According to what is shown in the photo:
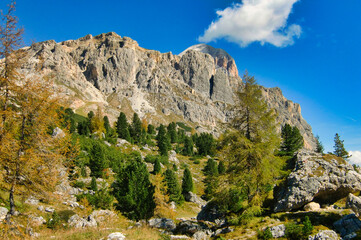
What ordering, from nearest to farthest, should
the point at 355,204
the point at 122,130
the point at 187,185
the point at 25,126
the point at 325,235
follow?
1. the point at 25,126
2. the point at 325,235
3. the point at 355,204
4. the point at 187,185
5. the point at 122,130

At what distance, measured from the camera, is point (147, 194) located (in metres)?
26.1

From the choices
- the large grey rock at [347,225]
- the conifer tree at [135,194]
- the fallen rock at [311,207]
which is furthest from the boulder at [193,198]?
the large grey rock at [347,225]

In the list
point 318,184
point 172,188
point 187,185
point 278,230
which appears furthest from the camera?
point 187,185

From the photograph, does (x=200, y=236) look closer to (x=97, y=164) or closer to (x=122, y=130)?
(x=97, y=164)

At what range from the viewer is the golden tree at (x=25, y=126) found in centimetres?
878

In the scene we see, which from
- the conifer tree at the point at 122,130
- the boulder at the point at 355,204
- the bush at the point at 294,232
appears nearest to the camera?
the bush at the point at 294,232

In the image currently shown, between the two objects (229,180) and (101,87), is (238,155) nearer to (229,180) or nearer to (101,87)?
(229,180)

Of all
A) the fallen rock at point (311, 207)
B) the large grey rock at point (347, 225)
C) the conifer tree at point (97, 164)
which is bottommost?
the large grey rock at point (347, 225)

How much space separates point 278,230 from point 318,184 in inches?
209

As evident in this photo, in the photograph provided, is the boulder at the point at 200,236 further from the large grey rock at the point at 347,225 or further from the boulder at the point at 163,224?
the large grey rock at the point at 347,225

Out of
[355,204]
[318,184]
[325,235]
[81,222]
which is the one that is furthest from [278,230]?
[81,222]

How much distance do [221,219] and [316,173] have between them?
9.23 metres

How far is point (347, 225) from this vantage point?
12109 millimetres

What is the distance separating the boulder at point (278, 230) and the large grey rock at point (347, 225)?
3.11 m
